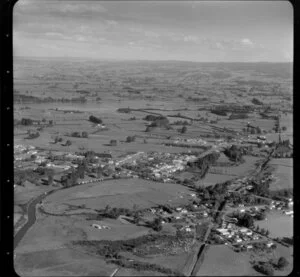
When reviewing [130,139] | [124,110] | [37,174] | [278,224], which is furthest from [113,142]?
[278,224]

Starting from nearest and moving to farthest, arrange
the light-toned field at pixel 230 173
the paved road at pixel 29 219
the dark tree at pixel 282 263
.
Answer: the dark tree at pixel 282 263 → the paved road at pixel 29 219 → the light-toned field at pixel 230 173

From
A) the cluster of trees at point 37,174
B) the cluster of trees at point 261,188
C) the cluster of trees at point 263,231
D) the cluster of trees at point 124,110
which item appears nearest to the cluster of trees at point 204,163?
the cluster of trees at point 261,188

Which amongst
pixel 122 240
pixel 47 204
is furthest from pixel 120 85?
pixel 122 240

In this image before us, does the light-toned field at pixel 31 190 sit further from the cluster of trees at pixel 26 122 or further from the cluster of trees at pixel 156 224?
the cluster of trees at pixel 156 224

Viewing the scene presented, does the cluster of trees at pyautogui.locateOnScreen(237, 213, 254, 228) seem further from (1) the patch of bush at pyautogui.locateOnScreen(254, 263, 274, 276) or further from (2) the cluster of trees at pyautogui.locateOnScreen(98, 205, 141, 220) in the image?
(2) the cluster of trees at pyautogui.locateOnScreen(98, 205, 141, 220)

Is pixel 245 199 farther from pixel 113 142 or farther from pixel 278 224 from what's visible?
pixel 113 142

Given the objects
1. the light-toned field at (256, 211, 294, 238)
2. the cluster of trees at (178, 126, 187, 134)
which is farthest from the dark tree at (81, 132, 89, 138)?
the light-toned field at (256, 211, 294, 238)
